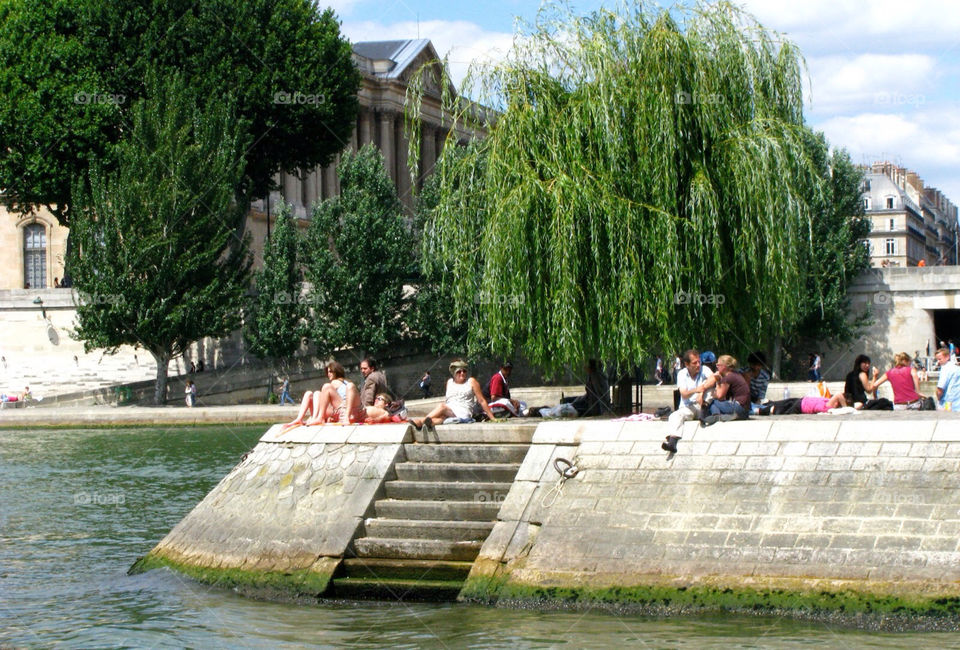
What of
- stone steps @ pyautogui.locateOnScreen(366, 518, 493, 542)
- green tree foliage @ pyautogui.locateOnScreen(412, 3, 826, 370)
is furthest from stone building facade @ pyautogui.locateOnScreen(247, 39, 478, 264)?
stone steps @ pyautogui.locateOnScreen(366, 518, 493, 542)

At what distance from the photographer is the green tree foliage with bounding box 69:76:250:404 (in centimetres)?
4541

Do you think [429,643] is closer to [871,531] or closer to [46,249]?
[871,531]

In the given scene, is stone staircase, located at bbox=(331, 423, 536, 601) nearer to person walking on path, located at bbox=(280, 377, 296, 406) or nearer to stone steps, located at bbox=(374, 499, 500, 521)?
stone steps, located at bbox=(374, 499, 500, 521)

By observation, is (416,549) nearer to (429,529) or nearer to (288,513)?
(429,529)

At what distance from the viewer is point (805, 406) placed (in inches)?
699

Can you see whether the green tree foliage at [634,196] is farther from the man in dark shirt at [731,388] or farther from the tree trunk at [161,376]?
the tree trunk at [161,376]

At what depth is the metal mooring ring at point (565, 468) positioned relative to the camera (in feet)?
46.9

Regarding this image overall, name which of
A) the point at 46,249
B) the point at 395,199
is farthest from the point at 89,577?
the point at 46,249

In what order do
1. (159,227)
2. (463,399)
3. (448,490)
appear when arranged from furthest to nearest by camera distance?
(159,227), (463,399), (448,490)

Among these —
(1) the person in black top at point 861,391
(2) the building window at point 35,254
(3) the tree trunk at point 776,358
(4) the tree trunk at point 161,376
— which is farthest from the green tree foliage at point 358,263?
(1) the person in black top at point 861,391

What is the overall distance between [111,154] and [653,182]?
101ft

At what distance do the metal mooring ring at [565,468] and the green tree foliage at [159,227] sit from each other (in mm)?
32889

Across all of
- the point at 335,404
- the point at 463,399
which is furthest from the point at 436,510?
the point at 335,404

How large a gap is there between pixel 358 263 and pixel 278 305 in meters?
3.17
